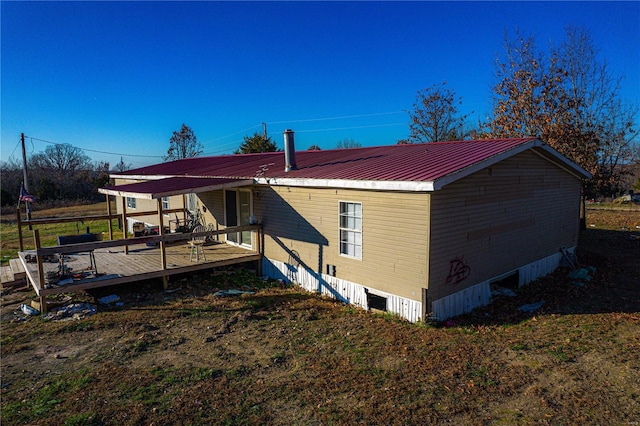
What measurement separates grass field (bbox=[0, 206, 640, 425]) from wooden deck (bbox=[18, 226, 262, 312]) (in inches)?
25.2

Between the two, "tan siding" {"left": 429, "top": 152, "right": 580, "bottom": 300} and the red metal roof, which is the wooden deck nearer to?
the red metal roof

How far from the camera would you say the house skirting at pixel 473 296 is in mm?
8125

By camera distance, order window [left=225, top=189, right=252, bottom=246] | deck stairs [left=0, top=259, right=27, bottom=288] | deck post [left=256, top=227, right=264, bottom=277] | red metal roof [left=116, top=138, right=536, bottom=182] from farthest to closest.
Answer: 1. window [left=225, top=189, right=252, bottom=246]
2. deck post [left=256, top=227, right=264, bottom=277]
3. deck stairs [left=0, top=259, right=27, bottom=288]
4. red metal roof [left=116, top=138, right=536, bottom=182]

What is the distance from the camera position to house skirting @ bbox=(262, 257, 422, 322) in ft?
26.7

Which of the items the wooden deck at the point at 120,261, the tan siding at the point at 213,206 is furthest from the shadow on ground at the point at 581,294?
the tan siding at the point at 213,206

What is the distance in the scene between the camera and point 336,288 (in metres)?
9.65

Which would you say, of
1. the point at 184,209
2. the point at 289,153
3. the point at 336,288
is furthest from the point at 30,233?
the point at 336,288

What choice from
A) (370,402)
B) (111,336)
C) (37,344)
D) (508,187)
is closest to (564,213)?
(508,187)

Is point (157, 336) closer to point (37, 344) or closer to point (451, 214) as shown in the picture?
point (37, 344)

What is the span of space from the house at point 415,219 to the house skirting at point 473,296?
2 centimetres

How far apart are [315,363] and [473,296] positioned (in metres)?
4.38

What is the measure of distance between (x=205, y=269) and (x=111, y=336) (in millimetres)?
4248

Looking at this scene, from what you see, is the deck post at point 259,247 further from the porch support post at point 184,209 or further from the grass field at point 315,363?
the porch support post at point 184,209

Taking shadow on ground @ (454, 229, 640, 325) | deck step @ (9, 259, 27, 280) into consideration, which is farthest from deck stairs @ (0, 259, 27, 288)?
shadow on ground @ (454, 229, 640, 325)
